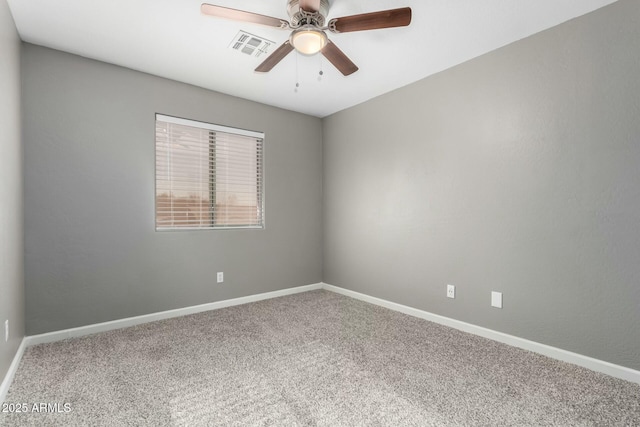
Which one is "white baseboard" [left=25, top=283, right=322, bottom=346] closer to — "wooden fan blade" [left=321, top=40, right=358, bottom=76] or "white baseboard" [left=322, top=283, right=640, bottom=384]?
"white baseboard" [left=322, top=283, right=640, bottom=384]

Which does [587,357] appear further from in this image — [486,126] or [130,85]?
[130,85]

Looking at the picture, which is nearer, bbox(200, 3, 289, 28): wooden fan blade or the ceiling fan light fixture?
bbox(200, 3, 289, 28): wooden fan blade

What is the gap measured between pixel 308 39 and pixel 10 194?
7.06 ft

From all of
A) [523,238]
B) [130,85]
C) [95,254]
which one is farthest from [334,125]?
[95,254]

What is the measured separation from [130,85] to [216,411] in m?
2.83

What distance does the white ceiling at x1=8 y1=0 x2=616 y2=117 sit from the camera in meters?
2.08

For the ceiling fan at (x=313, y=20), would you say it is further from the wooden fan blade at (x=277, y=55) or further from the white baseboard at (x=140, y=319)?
the white baseboard at (x=140, y=319)

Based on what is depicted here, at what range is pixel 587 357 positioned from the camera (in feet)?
7.00

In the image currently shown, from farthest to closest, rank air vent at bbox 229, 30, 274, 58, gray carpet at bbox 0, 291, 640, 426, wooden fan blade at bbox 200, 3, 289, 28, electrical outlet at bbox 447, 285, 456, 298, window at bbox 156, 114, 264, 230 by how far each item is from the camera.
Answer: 1. window at bbox 156, 114, 264, 230
2. electrical outlet at bbox 447, 285, 456, 298
3. air vent at bbox 229, 30, 274, 58
4. wooden fan blade at bbox 200, 3, 289, 28
5. gray carpet at bbox 0, 291, 640, 426

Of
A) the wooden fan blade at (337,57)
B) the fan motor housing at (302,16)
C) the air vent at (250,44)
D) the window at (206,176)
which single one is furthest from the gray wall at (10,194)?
the wooden fan blade at (337,57)

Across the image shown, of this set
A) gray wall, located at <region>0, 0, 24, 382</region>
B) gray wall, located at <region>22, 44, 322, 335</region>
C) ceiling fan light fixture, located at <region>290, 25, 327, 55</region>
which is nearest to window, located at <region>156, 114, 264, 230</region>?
gray wall, located at <region>22, 44, 322, 335</region>

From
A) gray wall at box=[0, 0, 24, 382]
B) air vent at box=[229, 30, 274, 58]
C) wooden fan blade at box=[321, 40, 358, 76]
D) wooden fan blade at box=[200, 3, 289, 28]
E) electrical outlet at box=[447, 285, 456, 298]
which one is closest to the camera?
wooden fan blade at box=[200, 3, 289, 28]

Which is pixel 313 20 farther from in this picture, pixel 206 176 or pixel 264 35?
pixel 206 176

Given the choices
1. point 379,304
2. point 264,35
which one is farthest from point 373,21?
point 379,304
